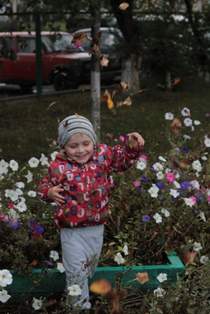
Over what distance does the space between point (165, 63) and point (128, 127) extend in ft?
13.5

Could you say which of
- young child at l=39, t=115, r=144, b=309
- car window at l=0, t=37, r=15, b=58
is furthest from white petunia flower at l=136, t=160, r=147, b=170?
car window at l=0, t=37, r=15, b=58

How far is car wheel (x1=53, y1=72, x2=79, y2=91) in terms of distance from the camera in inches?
601

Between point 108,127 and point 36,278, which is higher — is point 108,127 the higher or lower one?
the lower one

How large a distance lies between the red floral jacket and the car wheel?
11661 millimetres

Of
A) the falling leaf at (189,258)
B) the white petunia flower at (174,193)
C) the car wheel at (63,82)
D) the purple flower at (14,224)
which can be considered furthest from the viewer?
the car wheel at (63,82)

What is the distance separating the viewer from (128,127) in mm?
9461

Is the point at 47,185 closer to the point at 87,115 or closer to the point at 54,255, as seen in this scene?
the point at 54,255

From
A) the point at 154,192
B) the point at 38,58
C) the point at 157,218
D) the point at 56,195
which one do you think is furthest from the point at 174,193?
the point at 38,58

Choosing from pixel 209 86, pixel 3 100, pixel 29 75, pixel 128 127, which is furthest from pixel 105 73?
pixel 128 127

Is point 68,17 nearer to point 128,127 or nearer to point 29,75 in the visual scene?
point 128,127

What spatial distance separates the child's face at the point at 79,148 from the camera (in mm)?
3273

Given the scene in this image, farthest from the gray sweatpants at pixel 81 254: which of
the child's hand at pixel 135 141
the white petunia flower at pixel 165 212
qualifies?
the white petunia flower at pixel 165 212

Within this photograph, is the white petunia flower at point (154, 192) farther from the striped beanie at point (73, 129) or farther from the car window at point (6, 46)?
the car window at point (6, 46)

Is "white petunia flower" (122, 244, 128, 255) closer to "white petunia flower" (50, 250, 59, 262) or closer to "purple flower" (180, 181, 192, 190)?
"white petunia flower" (50, 250, 59, 262)
